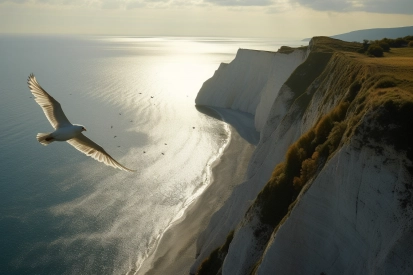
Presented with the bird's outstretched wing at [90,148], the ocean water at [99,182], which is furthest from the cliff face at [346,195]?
the ocean water at [99,182]

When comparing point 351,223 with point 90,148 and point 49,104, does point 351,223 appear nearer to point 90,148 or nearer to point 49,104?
point 90,148

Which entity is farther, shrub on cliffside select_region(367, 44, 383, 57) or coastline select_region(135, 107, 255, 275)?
shrub on cliffside select_region(367, 44, 383, 57)

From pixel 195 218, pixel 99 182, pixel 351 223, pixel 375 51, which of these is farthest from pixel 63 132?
pixel 99 182

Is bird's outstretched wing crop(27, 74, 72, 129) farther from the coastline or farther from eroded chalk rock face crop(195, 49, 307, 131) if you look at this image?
eroded chalk rock face crop(195, 49, 307, 131)

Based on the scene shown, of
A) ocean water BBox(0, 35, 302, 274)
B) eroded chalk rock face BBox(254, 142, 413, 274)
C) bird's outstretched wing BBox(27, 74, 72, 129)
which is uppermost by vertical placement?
bird's outstretched wing BBox(27, 74, 72, 129)

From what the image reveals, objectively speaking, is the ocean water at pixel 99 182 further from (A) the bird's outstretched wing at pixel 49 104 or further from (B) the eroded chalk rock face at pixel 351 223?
(A) the bird's outstretched wing at pixel 49 104

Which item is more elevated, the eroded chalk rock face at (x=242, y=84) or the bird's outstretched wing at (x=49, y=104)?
the bird's outstretched wing at (x=49, y=104)

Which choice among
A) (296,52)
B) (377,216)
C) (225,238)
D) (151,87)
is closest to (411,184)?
(377,216)

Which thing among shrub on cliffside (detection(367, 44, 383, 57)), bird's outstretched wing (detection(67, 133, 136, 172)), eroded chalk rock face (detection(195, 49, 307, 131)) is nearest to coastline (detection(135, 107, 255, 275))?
eroded chalk rock face (detection(195, 49, 307, 131))
